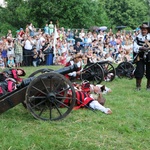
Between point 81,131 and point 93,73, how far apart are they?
14.3ft

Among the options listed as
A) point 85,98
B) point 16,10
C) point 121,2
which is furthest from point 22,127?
point 121,2

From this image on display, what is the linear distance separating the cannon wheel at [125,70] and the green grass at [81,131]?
418 centimetres

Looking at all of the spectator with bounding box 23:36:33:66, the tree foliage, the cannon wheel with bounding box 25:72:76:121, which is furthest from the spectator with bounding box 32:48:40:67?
the tree foliage

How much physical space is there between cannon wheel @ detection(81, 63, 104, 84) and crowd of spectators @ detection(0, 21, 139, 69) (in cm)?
321

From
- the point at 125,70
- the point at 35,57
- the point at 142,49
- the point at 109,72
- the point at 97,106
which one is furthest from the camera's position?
the point at 35,57

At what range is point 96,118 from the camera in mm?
5430

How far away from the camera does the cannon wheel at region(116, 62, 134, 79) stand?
10.5 meters

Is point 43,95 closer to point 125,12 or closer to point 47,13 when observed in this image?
point 47,13

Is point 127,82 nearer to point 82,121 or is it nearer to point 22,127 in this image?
point 82,121

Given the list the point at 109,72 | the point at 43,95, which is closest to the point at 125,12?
the point at 109,72

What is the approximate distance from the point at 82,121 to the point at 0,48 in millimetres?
9753

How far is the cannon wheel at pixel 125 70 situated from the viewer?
1054cm

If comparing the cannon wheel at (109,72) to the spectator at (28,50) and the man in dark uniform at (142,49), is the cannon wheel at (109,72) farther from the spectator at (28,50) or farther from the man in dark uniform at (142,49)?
the spectator at (28,50)

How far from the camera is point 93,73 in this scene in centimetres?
897
